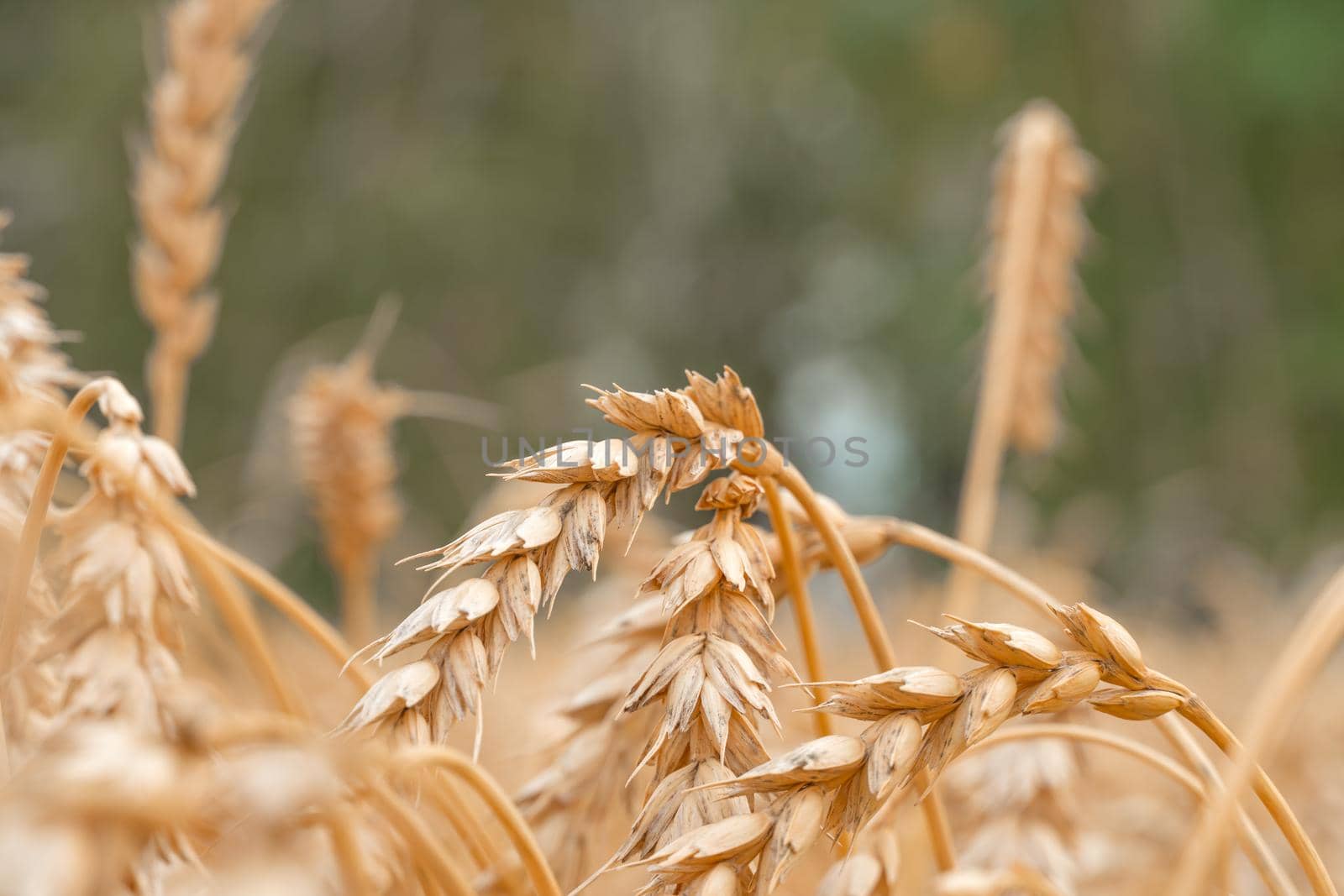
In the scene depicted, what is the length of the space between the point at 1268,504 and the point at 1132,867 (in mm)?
2741

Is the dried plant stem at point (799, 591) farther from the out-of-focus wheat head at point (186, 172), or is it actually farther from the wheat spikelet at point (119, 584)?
the out-of-focus wheat head at point (186, 172)

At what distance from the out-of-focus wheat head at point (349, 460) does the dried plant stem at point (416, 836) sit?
0.47 m

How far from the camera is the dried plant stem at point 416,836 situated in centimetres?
17

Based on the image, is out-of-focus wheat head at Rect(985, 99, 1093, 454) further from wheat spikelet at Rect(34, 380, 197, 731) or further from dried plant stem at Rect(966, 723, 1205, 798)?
wheat spikelet at Rect(34, 380, 197, 731)

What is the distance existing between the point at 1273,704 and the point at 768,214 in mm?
3432

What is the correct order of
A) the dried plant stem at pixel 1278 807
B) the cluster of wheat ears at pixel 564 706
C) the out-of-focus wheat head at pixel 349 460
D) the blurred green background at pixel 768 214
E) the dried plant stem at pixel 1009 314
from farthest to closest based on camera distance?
the blurred green background at pixel 768 214
the out-of-focus wheat head at pixel 349 460
the dried plant stem at pixel 1009 314
the dried plant stem at pixel 1278 807
the cluster of wheat ears at pixel 564 706

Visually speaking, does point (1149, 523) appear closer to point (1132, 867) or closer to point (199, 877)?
point (1132, 867)

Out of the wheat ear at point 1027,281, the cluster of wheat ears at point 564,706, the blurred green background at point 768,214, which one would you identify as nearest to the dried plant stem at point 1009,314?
the wheat ear at point 1027,281

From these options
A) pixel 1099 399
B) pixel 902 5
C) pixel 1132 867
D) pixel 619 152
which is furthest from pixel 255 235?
pixel 1132 867

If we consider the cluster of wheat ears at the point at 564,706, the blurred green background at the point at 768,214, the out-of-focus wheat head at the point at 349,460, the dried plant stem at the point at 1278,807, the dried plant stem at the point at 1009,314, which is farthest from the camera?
the blurred green background at the point at 768,214

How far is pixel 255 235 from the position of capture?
3219mm

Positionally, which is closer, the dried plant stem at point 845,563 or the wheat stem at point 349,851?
the wheat stem at point 349,851

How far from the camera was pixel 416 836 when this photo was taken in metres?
0.19

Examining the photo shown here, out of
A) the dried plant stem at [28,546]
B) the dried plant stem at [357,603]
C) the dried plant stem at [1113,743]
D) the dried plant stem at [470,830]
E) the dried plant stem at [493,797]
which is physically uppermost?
the dried plant stem at [28,546]
